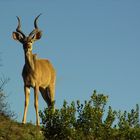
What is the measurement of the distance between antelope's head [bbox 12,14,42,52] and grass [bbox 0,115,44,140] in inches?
127

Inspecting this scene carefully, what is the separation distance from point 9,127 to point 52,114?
632 centimetres

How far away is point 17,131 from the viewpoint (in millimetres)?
30562

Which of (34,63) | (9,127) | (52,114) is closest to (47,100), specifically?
(34,63)

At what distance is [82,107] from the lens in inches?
981

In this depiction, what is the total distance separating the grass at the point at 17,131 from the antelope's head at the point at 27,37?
3.24 meters

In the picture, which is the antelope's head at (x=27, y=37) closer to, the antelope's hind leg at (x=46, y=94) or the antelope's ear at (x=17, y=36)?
the antelope's ear at (x=17, y=36)

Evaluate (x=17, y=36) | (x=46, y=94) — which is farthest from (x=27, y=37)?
(x=46, y=94)

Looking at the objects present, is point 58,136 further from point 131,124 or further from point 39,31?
point 39,31

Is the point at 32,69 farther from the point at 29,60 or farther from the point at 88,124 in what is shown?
the point at 88,124

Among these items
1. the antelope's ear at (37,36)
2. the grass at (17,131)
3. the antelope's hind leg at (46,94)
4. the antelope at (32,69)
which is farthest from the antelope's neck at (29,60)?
the grass at (17,131)

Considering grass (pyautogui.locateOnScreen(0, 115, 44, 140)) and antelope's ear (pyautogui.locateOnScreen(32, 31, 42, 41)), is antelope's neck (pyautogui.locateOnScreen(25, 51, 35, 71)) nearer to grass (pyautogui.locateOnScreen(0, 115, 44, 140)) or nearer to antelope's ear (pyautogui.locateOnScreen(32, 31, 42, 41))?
antelope's ear (pyautogui.locateOnScreen(32, 31, 42, 41))

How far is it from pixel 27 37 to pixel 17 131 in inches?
188

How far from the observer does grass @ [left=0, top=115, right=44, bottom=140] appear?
30062mm

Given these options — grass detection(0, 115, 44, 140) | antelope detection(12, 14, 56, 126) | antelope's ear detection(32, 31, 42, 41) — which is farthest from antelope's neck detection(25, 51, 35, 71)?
grass detection(0, 115, 44, 140)
